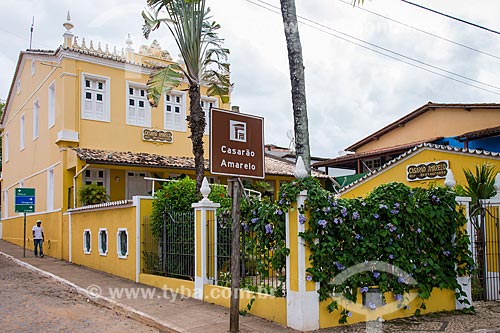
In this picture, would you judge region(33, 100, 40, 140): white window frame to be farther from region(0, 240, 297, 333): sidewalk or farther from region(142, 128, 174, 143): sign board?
region(0, 240, 297, 333): sidewalk

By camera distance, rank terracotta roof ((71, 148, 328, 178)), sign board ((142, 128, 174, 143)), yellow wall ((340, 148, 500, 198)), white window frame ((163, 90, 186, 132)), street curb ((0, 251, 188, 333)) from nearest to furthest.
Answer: street curb ((0, 251, 188, 333)) < yellow wall ((340, 148, 500, 198)) < terracotta roof ((71, 148, 328, 178)) < sign board ((142, 128, 174, 143)) < white window frame ((163, 90, 186, 132))

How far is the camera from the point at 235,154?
778cm

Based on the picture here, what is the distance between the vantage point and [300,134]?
35.5 feet

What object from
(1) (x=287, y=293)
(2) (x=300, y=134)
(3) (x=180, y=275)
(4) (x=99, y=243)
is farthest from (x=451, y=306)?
(4) (x=99, y=243)

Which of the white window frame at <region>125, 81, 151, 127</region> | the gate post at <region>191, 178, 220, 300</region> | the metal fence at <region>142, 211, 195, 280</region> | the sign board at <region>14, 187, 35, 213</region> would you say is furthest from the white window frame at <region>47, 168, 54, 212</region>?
the gate post at <region>191, 178, 220, 300</region>

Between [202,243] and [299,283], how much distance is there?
3.07 metres

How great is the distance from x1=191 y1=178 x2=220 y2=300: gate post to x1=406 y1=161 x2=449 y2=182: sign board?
6941mm

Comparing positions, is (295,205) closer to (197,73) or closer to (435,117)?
(197,73)

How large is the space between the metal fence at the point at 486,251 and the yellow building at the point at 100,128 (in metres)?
11.6

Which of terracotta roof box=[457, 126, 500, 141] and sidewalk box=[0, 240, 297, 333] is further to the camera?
terracotta roof box=[457, 126, 500, 141]

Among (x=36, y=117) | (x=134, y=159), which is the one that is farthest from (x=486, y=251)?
(x=36, y=117)

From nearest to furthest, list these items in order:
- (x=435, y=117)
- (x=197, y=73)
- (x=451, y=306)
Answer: (x=451, y=306), (x=197, y=73), (x=435, y=117)

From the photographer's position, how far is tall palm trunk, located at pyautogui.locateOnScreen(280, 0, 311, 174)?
1084 cm

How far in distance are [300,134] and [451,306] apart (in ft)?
14.3
